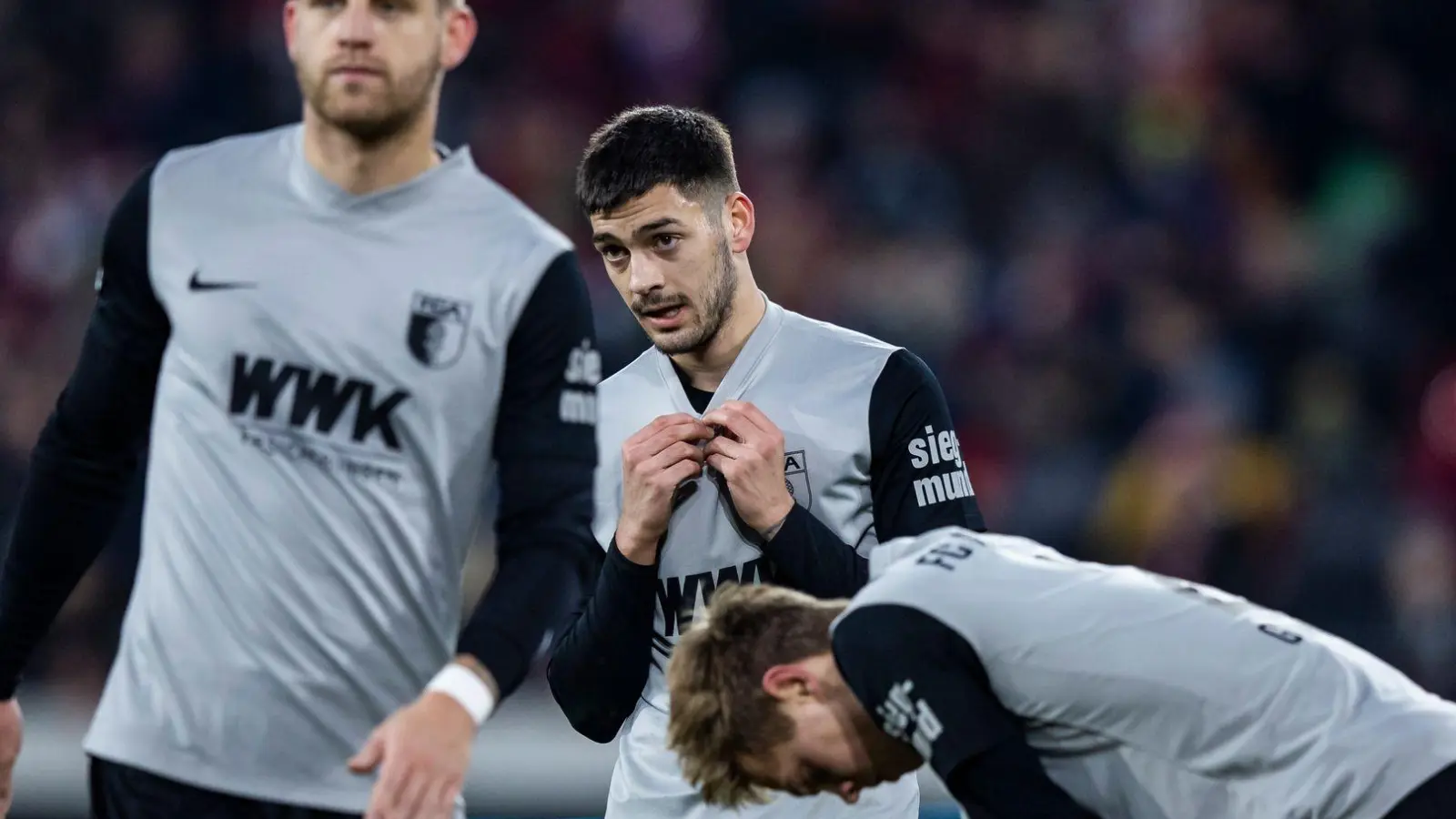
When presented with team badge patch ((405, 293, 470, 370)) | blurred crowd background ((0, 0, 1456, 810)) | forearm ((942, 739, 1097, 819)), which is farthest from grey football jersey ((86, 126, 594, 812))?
blurred crowd background ((0, 0, 1456, 810))

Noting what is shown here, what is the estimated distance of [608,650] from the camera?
11.8 ft

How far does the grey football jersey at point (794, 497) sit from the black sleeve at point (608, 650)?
54 mm

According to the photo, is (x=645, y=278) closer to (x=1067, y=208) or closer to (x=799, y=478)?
(x=799, y=478)

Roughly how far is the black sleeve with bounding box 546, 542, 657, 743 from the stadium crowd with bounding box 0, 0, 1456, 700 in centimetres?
396

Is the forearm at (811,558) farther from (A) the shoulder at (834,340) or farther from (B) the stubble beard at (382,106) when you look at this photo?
(B) the stubble beard at (382,106)

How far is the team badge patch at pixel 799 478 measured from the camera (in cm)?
364

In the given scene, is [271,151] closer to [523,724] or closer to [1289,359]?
[523,724]

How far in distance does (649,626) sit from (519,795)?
3343 mm

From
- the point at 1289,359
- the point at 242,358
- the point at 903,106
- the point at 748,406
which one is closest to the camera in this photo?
the point at 242,358

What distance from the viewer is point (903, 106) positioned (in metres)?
10.3

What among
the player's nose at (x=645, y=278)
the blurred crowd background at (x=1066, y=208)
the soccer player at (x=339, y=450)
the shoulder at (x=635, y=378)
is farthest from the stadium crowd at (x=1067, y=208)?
the soccer player at (x=339, y=450)

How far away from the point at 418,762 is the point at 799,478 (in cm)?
123

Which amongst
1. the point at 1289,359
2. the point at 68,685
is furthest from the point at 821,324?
the point at 1289,359

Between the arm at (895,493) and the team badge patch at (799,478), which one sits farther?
the team badge patch at (799,478)
